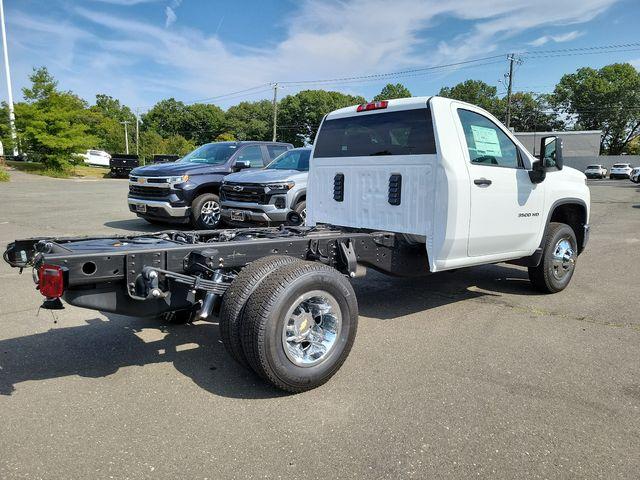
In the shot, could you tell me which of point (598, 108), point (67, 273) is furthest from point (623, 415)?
point (598, 108)

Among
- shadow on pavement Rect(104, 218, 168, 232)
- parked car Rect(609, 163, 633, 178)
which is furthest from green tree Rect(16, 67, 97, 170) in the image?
parked car Rect(609, 163, 633, 178)

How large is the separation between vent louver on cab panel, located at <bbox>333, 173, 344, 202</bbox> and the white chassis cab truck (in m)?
0.01

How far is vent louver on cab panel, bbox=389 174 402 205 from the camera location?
4.75 metres

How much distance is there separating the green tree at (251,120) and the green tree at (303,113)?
125 inches

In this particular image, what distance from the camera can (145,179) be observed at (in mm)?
10344

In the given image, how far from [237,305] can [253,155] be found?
8528 millimetres

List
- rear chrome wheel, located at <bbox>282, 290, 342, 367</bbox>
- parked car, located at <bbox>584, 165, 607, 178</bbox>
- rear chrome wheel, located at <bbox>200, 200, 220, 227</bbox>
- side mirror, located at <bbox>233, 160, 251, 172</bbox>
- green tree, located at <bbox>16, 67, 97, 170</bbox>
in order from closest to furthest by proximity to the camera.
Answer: rear chrome wheel, located at <bbox>282, 290, 342, 367</bbox>, rear chrome wheel, located at <bbox>200, 200, 220, 227</bbox>, side mirror, located at <bbox>233, 160, 251, 172</bbox>, green tree, located at <bbox>16, 67, 97, 170</bbox>, parked car, located at <bbox>584, 165, 607, 178</bbox>

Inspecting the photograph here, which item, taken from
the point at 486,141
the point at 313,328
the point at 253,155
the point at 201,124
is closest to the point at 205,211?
the point at 253,155

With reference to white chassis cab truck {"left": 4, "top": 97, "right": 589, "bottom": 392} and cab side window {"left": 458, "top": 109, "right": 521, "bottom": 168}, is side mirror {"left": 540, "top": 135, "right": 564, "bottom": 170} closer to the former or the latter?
white chassis cab truck {"left": 4, "top": 97, "right": 589, "bottom": 392}

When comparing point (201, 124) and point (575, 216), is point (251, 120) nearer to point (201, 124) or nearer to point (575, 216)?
point (201, 124)

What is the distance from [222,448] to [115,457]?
1.80ft

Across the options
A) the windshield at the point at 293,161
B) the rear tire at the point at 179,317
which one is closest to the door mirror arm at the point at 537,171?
the rear tire at the point at 179,317

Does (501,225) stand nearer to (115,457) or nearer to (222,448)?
(222,448)

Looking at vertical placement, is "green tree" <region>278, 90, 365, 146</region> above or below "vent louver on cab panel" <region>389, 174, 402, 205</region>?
above
